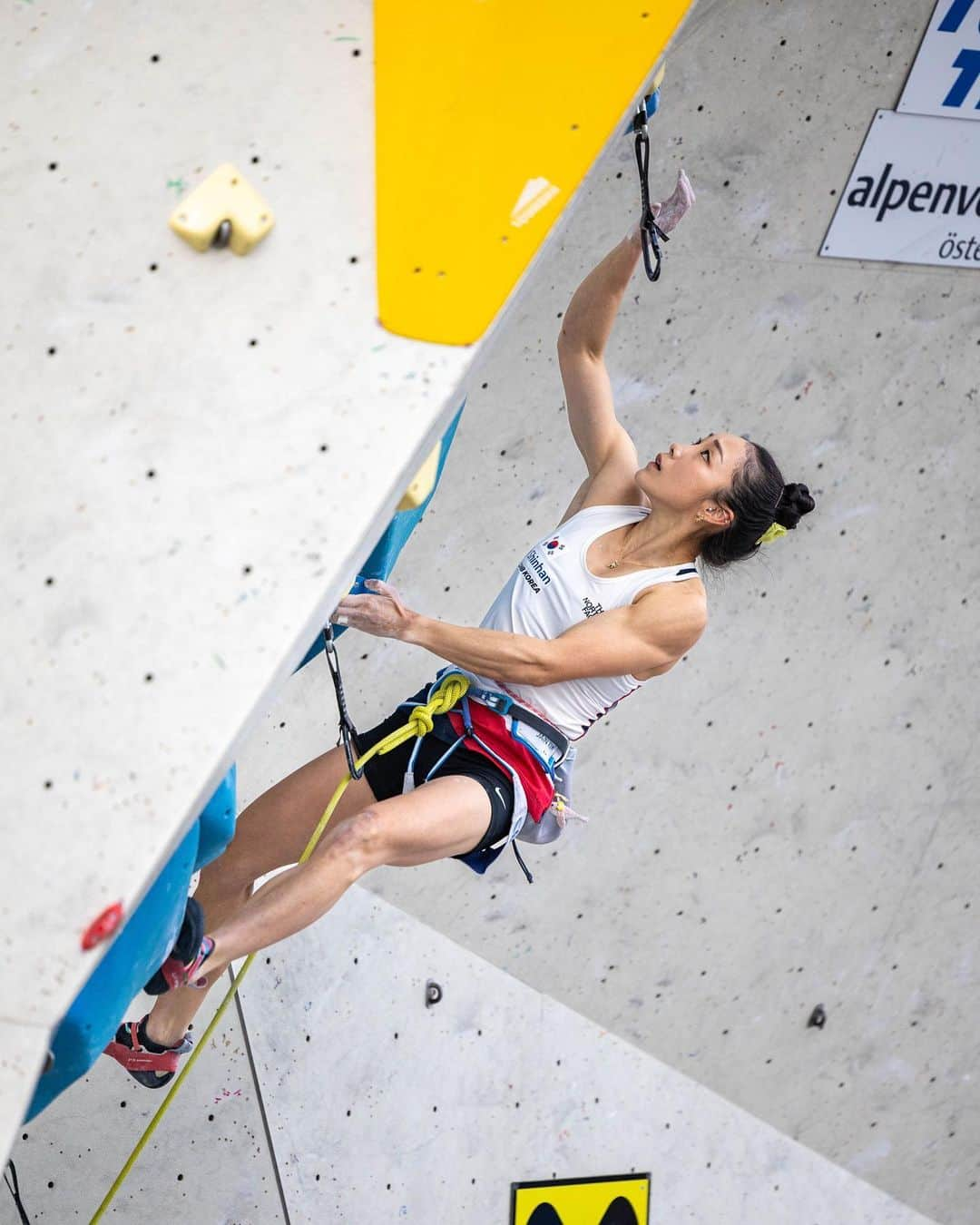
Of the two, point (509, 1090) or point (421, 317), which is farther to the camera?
point (509, 1090)

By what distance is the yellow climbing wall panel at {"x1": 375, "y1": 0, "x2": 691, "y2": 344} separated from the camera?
1152 mm

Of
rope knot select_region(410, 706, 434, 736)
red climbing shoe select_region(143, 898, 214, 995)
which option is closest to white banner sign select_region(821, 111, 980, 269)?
rope knot select_region(410, 706, 434, 736)

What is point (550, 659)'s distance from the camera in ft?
5.47

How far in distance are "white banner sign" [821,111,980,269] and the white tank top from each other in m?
1.06

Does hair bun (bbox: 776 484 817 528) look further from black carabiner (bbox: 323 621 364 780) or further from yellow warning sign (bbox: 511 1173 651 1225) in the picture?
yellow warning sign (bbox: 511 1173 651 1225)

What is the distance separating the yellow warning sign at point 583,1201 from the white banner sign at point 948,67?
92.9 inches

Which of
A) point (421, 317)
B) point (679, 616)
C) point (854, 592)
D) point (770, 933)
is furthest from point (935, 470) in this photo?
point (421, 317)

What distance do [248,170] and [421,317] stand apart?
195 millimetres

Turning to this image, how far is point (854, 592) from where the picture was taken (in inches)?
115

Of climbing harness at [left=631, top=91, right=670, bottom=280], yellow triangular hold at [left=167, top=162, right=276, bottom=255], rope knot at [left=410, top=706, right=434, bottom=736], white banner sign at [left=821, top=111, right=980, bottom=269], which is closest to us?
yellow triangular hold at [left=167, top=162, right=276, bottom=255]

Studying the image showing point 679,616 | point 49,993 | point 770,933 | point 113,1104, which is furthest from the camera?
point 770,933

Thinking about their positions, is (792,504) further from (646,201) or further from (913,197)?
(913,197)

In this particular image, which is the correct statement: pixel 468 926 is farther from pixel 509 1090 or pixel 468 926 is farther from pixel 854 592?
pixel 854 592

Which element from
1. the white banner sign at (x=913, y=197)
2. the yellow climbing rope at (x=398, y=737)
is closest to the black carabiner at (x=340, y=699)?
the yellow climbing rope at (x=398, y=737)
